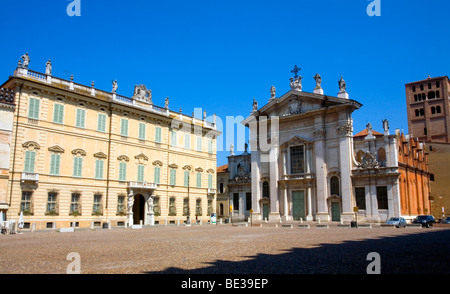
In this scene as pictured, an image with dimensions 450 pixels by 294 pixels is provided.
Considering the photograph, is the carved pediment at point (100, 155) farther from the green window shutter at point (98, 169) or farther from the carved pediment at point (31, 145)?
the carved pediment at point (31, 145)

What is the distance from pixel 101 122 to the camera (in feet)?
128

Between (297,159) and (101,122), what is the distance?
23617 mm

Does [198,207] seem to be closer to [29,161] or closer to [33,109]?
[29,161]

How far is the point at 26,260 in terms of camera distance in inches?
454

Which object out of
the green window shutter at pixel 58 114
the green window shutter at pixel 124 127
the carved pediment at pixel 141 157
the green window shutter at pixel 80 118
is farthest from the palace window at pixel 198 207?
the green window shutter at pixel 58 114

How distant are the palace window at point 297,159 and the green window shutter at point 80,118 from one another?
2478 cm

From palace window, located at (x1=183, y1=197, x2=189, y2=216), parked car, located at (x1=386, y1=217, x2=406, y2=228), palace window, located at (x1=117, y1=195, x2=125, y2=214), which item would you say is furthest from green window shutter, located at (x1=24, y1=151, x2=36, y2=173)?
parked car, located at (x1=386, y1=217, x2=406, y2=228)

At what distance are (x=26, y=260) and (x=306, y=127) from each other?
39554 mm

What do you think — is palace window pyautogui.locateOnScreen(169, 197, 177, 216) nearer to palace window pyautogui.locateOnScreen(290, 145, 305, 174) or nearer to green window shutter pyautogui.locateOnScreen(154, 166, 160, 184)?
green window shutter pyautogui.locateOnScreen(154, 166, 160, 184)

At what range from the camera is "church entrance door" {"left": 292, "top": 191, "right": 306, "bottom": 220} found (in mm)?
46406

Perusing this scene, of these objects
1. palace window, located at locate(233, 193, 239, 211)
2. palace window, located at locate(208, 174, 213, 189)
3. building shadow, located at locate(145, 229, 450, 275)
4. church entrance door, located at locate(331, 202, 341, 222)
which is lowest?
building shadow, located at locate(145, 229, 450, 275)

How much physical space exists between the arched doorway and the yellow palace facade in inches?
4.4
